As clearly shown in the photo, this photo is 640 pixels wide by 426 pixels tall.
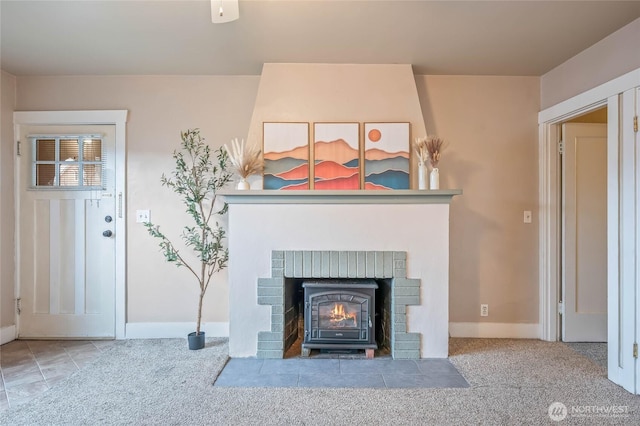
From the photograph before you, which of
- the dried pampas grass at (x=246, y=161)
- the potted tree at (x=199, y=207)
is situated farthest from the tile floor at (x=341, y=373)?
the dried pampas grass at (x=246, y=161)

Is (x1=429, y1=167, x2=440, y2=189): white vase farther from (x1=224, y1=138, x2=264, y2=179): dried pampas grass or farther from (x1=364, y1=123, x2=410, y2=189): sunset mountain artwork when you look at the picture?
(x1=224, y1=138, x2=264, y2=179): dried pampas grass

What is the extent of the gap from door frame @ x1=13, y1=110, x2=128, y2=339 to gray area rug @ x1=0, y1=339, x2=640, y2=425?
62 cm

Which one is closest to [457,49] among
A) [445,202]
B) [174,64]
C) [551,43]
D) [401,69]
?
[401,69]

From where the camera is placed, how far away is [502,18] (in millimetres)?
2236

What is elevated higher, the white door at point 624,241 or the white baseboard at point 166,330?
the white door at point 624,241

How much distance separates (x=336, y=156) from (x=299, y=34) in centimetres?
96

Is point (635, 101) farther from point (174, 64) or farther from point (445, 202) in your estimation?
point (174, 64)

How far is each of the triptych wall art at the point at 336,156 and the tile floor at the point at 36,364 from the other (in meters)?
1.97

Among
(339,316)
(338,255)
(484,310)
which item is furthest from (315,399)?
(484,310)

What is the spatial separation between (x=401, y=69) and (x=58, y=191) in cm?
320

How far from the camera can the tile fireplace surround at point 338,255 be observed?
2.71 m

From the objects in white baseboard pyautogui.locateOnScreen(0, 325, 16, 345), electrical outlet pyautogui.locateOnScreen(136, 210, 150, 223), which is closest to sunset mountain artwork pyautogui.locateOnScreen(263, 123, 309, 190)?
electrical outlet pyautogui.locateOnScreen(136, 210, 150, 223)

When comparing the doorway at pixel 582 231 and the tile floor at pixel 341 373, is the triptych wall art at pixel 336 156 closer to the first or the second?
the tile floor at pixel 341 373

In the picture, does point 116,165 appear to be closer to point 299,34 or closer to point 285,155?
point 285,155
